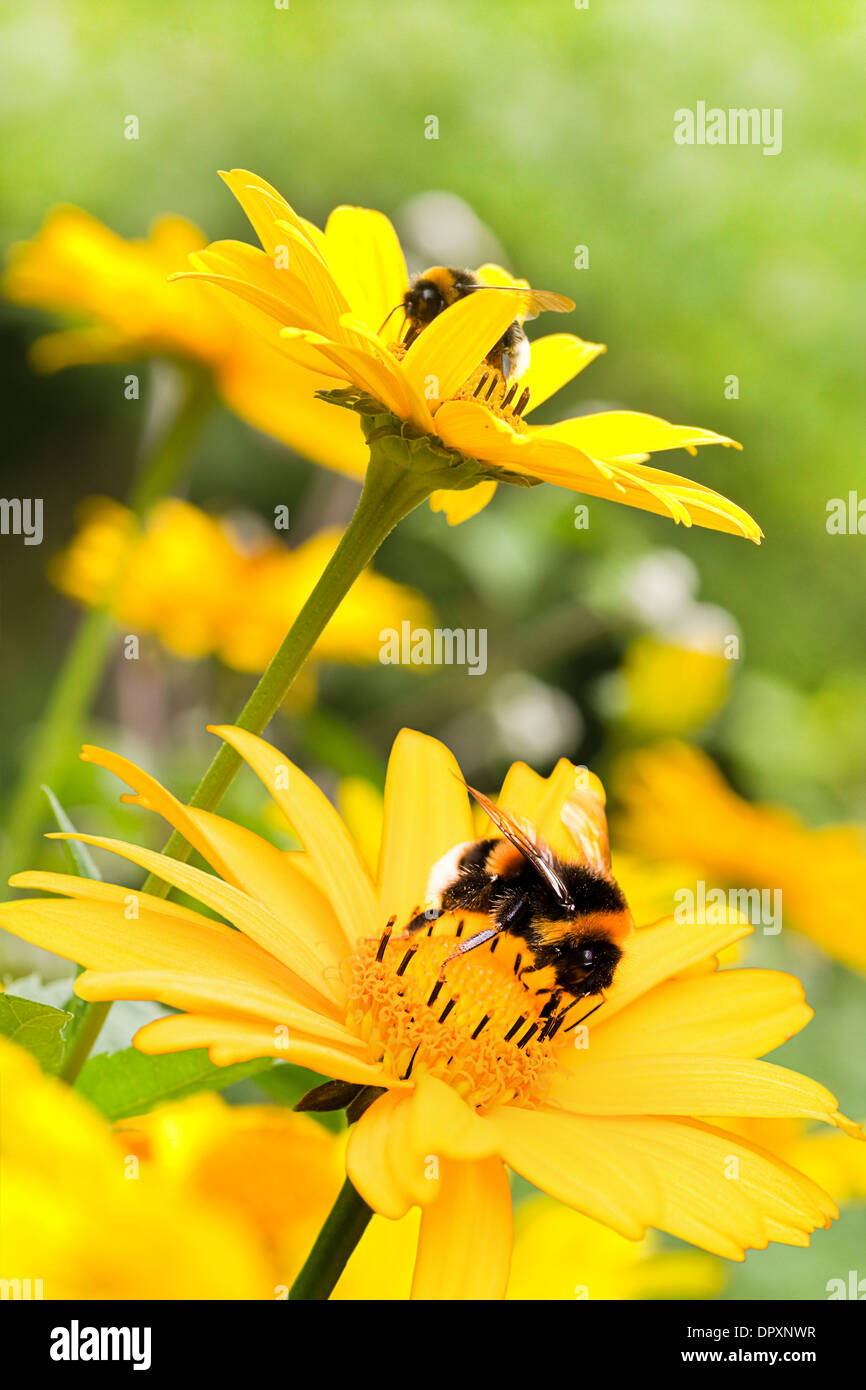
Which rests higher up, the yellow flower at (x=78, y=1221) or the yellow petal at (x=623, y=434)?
the yellow petal at (x=623, y=434)

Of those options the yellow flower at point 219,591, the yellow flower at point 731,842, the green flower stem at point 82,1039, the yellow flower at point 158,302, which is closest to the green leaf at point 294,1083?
the green flower stem at point 82,1039

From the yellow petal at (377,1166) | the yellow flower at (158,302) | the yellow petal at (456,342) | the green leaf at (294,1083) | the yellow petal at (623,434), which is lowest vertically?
the green leaf at (294,1083)

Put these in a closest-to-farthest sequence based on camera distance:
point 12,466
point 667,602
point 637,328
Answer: point 667,602, point 637,328, point 12,466

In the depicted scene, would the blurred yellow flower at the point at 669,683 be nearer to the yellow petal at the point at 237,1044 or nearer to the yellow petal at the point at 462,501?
the yellow petal at the point at 462,501

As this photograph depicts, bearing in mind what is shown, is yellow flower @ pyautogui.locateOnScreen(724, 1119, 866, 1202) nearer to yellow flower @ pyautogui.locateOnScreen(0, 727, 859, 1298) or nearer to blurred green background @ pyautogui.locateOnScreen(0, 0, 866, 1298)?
yellow flower @ pyautogui.locateOnScreen(0, 727, 859, 1298)
